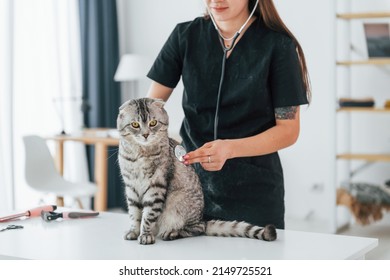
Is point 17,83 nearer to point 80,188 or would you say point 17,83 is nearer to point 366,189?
point 80,188

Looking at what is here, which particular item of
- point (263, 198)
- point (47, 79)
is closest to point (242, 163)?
point (263, 198)

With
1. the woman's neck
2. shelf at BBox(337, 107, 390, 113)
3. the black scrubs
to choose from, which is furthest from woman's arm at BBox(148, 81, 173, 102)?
shelf at BBox(337, 107, 390, 113)

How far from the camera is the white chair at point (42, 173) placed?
3859mm

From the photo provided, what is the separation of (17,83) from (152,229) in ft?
10.3

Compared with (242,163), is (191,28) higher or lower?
higher

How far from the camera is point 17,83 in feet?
14.7

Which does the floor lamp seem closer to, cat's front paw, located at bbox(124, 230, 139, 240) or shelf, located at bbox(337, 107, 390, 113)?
shelf, located at bbox(337, 107, 390, 113)

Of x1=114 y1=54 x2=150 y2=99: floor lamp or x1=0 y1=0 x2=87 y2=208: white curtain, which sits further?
x1=114 y1=54 x2=150 y2=99: floor lamp

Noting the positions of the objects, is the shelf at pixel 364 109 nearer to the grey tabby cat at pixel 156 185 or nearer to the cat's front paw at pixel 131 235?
the grey tabby cat at pixel 156 185

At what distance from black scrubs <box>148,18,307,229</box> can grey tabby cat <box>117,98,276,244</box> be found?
0.25 metres

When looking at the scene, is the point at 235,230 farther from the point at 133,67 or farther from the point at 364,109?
the point at 133,67

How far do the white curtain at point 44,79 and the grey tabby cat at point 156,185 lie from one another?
2956 mm

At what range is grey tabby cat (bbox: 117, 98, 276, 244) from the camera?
5.15 ft

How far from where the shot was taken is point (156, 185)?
1.59 m
